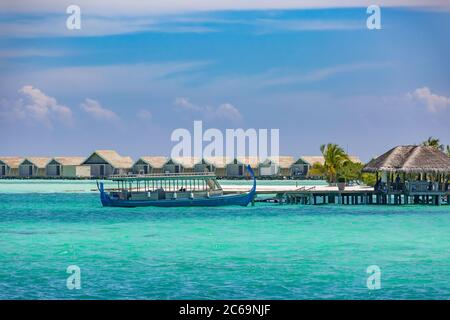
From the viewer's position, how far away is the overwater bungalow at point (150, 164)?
86162 millimetres

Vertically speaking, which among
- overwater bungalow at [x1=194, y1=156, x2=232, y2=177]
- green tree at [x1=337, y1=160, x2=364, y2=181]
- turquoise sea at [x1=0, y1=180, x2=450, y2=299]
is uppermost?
overwater bungalow at [x1=194, y1=156, x2=232, y2=177]

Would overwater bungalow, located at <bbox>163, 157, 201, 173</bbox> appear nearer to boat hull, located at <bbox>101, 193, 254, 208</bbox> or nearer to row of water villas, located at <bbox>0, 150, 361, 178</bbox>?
row of water villas, located at <bbox>0, 150, 361, 178</bbox>

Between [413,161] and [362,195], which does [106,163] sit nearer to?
[362,195]

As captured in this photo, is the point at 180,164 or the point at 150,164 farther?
the point at 150,164

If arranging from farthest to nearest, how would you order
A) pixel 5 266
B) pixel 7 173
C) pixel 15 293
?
pixel 7 173, pixel 5 266, pixel 15 293

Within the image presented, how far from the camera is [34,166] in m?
95.1

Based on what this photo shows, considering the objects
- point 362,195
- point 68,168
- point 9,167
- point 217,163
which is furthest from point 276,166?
point 362,195

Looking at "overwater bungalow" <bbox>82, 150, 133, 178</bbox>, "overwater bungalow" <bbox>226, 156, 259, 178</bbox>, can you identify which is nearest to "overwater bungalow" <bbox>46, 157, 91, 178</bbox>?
"overwater bungalow" <bbox>82, 150, 133, 178</bbox>

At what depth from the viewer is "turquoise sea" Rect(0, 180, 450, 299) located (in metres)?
14.8

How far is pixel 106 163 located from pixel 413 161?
5706 centimetres

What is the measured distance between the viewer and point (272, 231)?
26672mm
